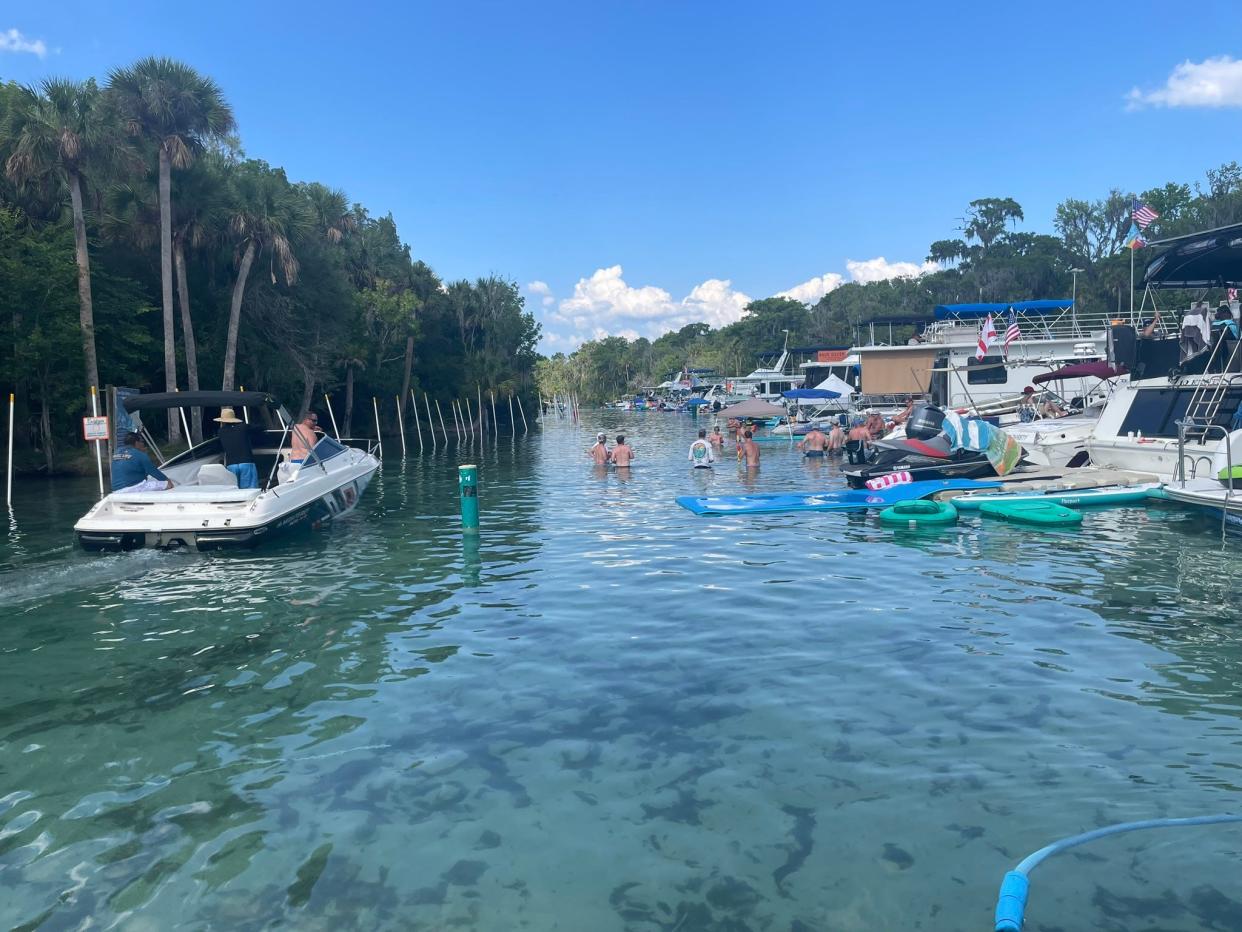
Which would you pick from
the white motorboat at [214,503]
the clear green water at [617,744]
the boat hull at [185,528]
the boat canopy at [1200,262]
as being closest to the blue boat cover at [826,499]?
the boat canopy at [1200,262]

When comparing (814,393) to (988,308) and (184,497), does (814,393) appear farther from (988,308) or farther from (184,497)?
(184,497)

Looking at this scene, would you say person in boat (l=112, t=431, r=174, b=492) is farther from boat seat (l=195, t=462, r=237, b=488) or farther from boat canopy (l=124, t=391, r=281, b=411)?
boat canopy (l=124, t=391, r=281, b=411)

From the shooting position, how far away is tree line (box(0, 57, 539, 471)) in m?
28.1

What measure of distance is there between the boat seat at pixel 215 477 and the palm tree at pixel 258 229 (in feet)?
73.5

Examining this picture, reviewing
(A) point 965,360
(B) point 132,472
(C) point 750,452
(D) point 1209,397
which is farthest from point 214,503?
(A) point 965,360

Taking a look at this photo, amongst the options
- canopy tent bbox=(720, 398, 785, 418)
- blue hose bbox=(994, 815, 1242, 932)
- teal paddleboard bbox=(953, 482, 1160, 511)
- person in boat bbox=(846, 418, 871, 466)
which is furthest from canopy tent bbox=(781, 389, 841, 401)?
blue hose bbox=(994, 815, 1242, 932)

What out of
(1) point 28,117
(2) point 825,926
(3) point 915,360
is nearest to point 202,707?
(2) point 825,926

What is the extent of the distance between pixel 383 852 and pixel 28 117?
31331mm

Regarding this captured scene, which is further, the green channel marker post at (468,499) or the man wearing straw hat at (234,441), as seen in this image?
the man wearing straw hat at (234,441)

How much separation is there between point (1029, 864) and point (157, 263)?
39812 mm

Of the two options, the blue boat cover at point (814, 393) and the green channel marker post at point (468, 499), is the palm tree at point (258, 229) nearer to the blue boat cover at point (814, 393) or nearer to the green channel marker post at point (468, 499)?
the green channel marker post at point (468, 499)

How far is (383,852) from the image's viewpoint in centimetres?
481

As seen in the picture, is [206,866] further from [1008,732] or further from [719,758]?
[1008,732]

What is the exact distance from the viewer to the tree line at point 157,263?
28109 millimetres
